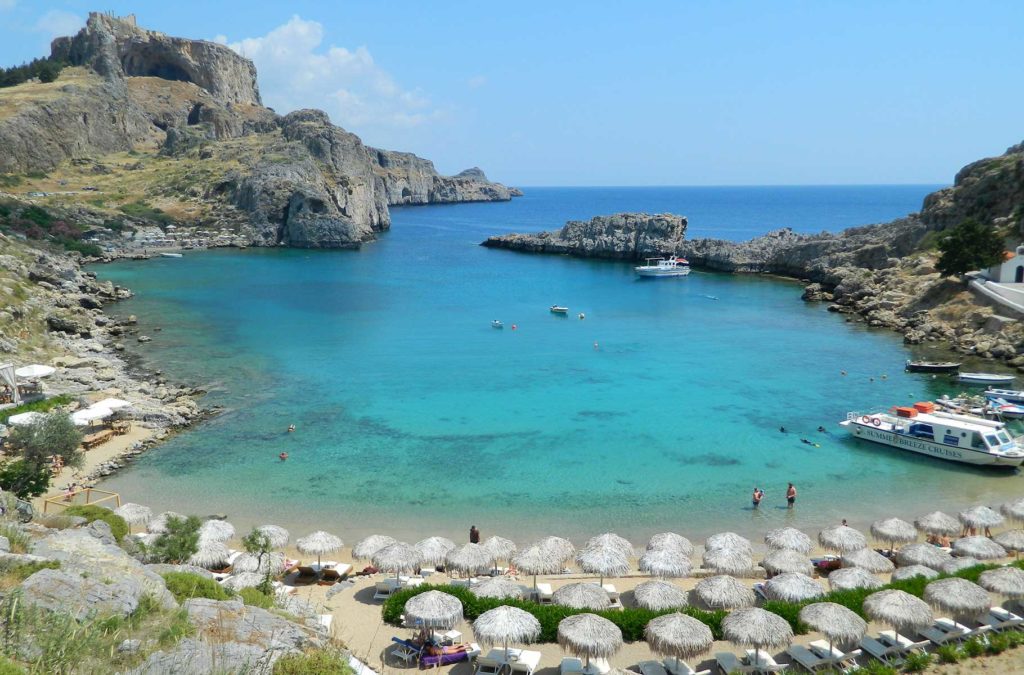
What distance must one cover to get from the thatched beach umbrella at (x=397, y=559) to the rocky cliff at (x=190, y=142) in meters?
94.8

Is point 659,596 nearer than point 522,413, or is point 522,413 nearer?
point 659,596

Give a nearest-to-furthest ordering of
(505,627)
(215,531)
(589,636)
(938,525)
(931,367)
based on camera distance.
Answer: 1. (589,636)
2. (505,627)
3. (215,531)
4. (938,525)
5. (931,367)

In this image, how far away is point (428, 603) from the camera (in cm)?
1530

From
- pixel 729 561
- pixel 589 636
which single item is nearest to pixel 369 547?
pixel 589 636

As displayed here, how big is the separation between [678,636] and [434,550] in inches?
279

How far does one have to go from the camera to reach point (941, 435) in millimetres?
28750

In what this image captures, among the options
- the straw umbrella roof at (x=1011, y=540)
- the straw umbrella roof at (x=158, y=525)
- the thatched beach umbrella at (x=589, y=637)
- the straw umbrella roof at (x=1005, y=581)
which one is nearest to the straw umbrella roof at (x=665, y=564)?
the thatched beach umbrella at (x=589, y=637)

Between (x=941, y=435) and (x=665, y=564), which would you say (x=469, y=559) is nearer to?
(x=665, y=564)

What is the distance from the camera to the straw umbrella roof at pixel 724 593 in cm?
1612

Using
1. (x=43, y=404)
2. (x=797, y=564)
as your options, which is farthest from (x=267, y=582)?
(x=43, y=404)

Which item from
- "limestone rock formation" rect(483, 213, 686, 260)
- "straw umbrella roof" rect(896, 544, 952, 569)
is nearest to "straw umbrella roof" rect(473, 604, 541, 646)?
"straw umbrella roof" rect(896, 544, 952, 569)

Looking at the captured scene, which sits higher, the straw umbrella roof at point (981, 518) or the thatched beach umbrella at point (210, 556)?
the thatched beach umbrella at point (210, 556)

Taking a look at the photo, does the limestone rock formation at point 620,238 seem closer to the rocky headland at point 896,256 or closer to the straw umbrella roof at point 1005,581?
the rocky headland at point 896,256

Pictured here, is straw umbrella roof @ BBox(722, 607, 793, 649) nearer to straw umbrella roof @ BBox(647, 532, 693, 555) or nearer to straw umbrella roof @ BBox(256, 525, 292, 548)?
straw umbrella roof @ BBox(647, 532, 693, 555)
